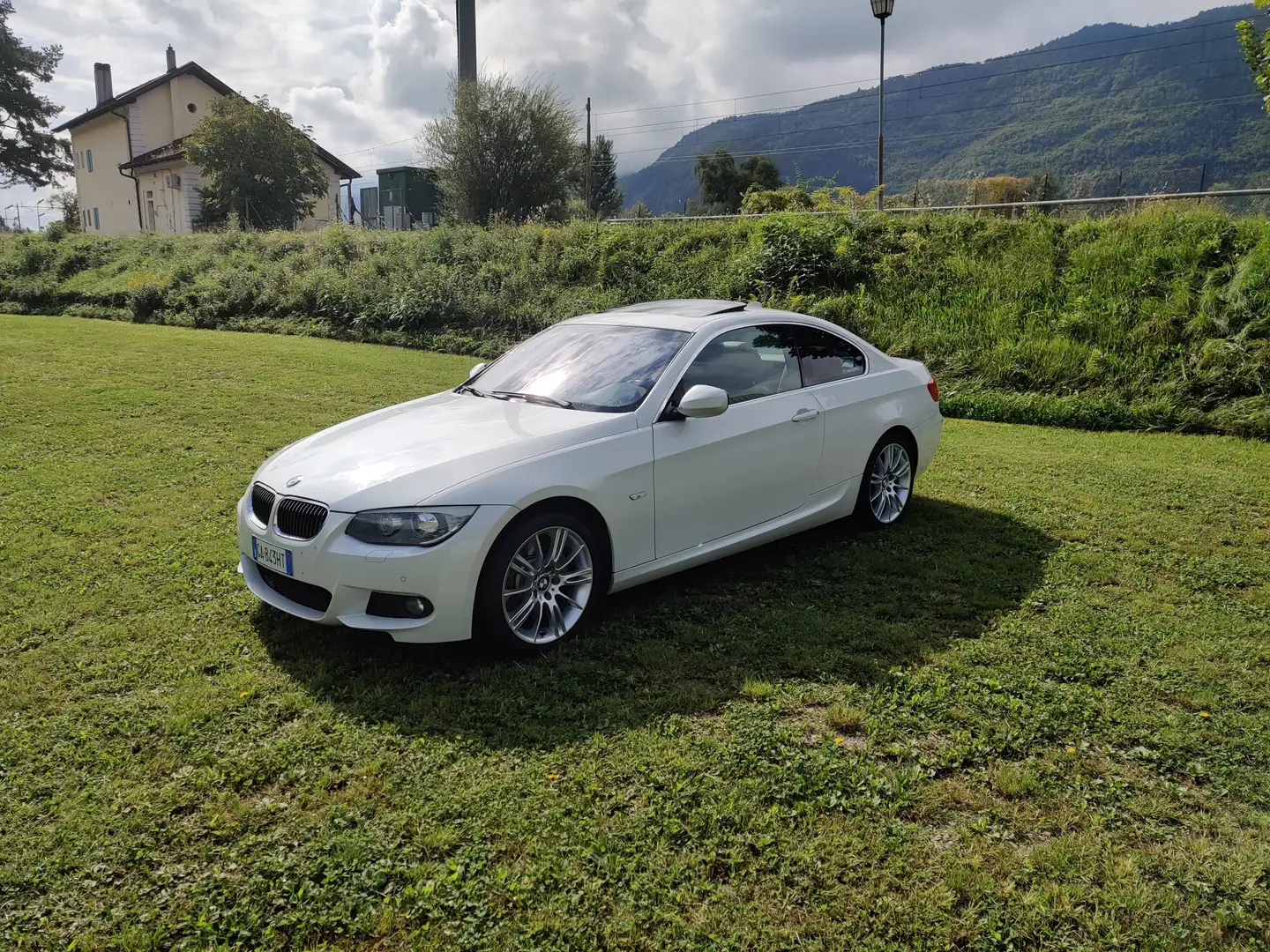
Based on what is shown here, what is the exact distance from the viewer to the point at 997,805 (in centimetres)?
325

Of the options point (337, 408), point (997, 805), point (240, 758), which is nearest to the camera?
point (997, 805)

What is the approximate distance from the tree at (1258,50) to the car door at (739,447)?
226 inches

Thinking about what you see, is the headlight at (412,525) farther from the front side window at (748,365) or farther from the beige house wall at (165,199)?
the beige house wall at (165,199)

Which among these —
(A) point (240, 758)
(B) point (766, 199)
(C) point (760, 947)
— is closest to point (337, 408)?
(A) point (240, 758)

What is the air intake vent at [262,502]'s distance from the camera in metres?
4.54

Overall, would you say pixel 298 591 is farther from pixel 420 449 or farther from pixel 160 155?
pixel 160 155

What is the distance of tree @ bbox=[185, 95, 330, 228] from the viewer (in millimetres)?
34469

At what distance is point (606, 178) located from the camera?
274 feet

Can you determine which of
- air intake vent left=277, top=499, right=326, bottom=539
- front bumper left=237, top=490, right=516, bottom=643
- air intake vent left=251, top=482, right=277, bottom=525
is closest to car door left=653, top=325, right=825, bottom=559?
front bumper left=237, top=490, right=516, bottom=643

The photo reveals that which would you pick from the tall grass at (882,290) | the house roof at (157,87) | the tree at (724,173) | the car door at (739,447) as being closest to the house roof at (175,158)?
the house roof at (157,87)

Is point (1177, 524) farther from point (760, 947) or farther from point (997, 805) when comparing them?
point (760, 947)

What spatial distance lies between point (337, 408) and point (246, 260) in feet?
52.0

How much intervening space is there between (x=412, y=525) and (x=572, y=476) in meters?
0.79

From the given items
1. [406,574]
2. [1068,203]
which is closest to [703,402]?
[406,574]
